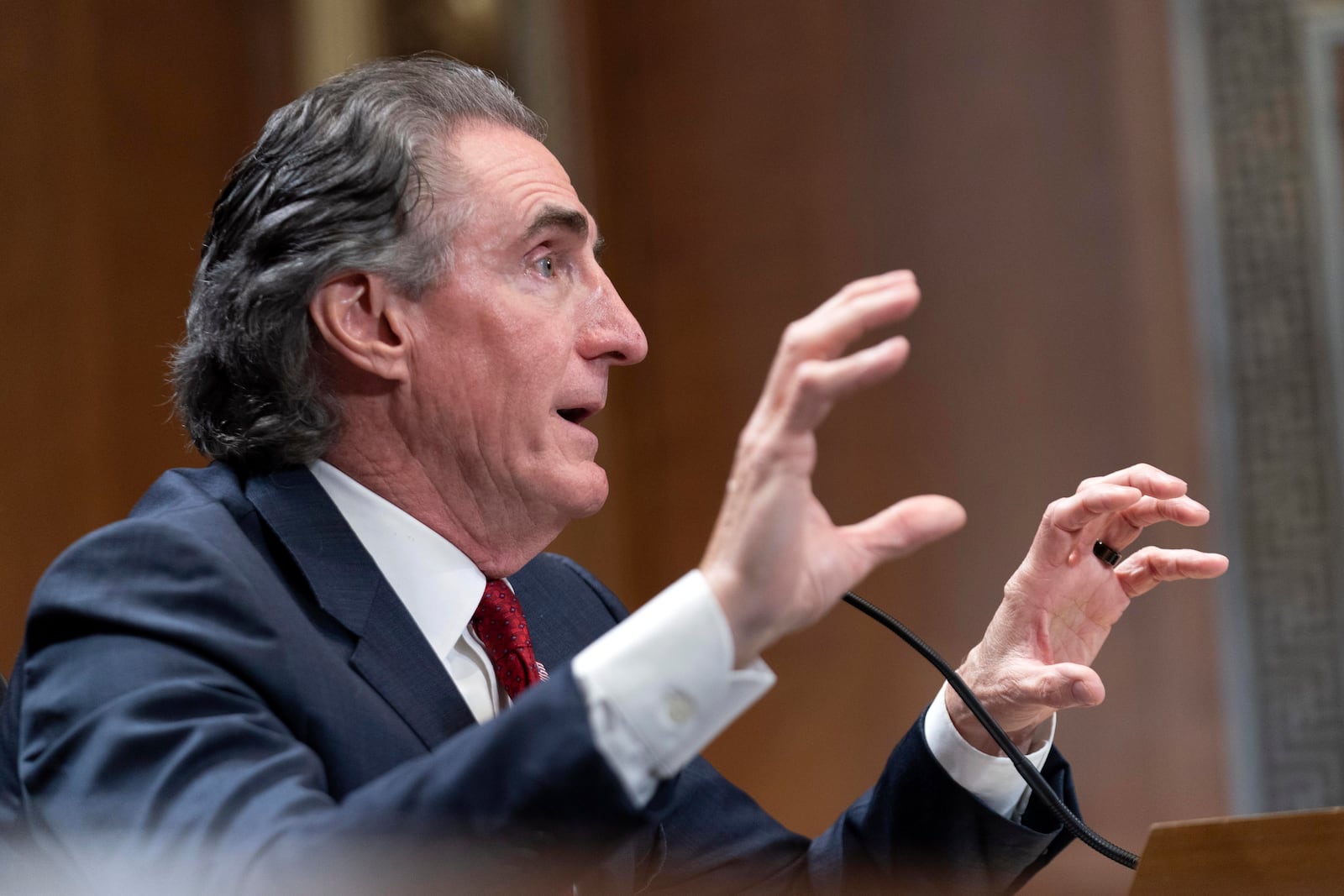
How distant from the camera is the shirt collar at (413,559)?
1402 mm

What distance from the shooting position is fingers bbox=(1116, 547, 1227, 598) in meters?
1.47

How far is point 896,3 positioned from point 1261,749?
2140 millimetres

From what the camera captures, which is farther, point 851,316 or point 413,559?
point 413,559

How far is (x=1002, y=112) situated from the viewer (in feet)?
11.8

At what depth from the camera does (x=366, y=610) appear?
1313 mm

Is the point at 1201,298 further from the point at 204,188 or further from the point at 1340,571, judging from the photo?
the point at 204,188

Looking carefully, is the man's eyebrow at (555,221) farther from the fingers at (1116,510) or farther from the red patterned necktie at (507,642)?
the fingers at (1116,510)

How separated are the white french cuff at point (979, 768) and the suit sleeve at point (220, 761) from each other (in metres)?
0.65

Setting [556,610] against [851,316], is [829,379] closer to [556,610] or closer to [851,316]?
[851,316]

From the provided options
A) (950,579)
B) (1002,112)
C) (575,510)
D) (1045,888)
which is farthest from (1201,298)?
(575,510)

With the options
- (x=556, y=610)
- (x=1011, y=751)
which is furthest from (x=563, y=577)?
(x=1011, y=751)

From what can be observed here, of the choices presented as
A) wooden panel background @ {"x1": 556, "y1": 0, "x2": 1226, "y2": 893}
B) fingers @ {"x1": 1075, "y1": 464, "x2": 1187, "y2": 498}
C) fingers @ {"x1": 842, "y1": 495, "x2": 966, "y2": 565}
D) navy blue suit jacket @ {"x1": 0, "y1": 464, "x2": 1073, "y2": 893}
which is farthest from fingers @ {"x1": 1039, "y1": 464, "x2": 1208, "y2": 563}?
wooden panel background @ {"x1": 556, "y1": 0, "x2": 1226, "y2": 893}

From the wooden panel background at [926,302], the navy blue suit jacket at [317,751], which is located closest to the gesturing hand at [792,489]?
the navy blue suit jacket at [317,751]

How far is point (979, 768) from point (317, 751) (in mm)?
721
